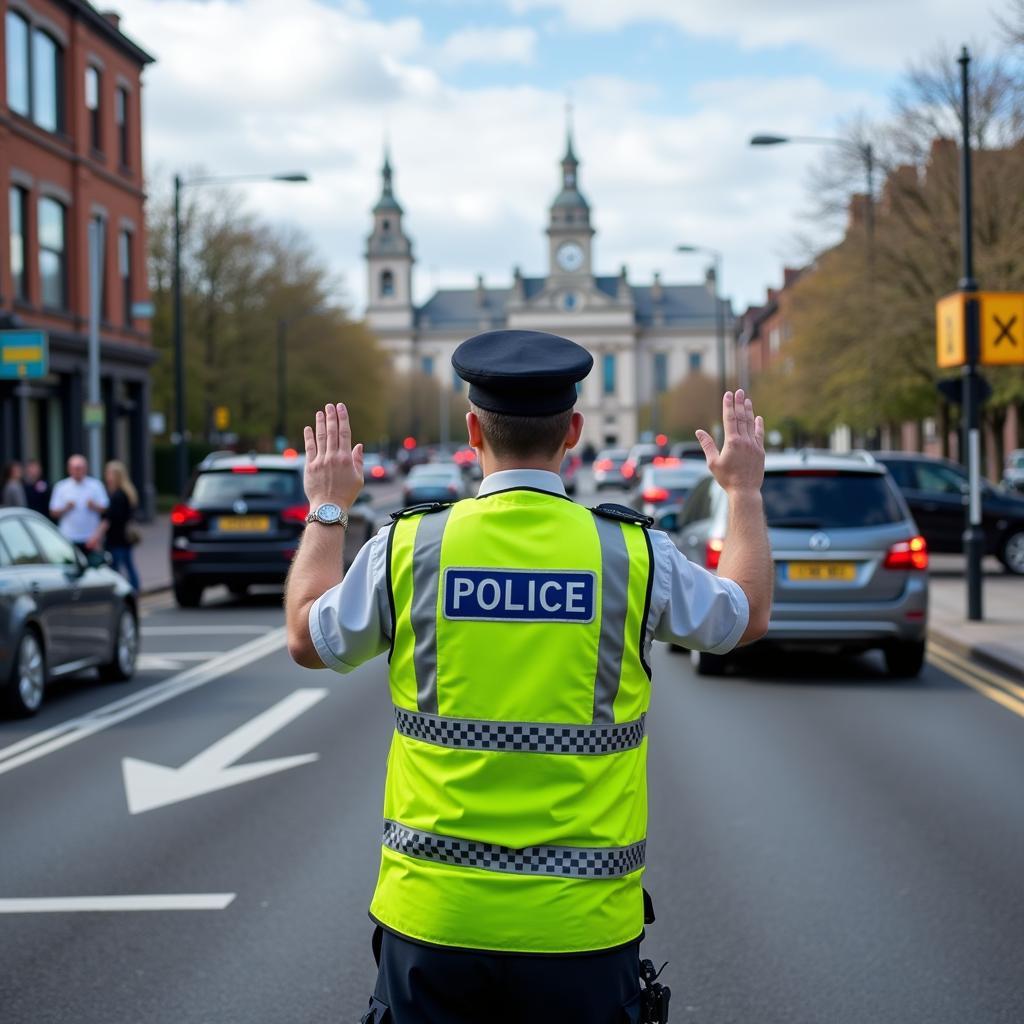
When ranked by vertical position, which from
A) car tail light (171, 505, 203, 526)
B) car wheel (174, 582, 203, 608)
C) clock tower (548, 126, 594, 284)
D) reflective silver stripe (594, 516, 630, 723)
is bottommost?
car wheel (174, 582, 203, 608)

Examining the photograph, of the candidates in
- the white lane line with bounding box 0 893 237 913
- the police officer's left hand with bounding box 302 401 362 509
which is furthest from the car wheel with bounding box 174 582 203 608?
the police officer's left hand with bounding box 302 401 362 509

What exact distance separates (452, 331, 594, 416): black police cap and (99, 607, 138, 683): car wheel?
34.3ft

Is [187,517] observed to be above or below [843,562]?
above

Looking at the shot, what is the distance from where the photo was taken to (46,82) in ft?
108

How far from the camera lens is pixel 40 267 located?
105ft

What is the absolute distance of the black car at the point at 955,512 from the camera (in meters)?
22.7

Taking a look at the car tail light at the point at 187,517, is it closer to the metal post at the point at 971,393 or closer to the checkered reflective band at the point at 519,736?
the metal post at the point at 971,393

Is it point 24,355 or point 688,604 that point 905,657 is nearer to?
point 688,604

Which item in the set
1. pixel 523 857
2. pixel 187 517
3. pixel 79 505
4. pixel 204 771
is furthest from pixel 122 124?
pixel 523 857

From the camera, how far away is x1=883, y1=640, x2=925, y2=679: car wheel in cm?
1241

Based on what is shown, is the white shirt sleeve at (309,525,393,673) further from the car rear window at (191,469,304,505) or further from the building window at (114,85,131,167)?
the building window at (114,85,131,167)

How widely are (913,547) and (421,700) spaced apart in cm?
1028

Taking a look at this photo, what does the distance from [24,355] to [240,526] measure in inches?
158

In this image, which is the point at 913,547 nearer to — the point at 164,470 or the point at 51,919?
the point at 51,919
